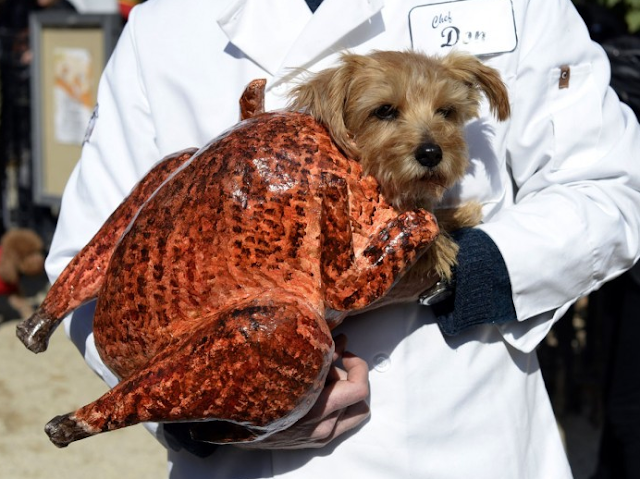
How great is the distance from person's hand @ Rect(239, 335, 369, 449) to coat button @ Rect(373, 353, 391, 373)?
8 centimetres

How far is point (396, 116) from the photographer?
166cm

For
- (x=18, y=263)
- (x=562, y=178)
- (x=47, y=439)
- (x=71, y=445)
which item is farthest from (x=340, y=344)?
(x=18, y=263)

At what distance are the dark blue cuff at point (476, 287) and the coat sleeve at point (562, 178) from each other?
0.07 ft

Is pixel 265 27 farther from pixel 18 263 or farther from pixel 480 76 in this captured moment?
pixel 18 263

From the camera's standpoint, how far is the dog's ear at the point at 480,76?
173cm

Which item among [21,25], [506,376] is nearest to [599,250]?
[506,376]

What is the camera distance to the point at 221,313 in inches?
56.9

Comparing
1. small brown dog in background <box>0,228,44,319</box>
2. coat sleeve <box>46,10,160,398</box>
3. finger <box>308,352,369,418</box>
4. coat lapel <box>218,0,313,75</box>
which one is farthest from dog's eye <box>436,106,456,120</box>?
small brown dog in background <box>0,228,44,319</box>

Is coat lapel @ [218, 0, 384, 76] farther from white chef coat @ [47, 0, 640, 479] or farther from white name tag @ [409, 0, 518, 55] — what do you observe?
white name tag @ [409, 0, 518, 55]

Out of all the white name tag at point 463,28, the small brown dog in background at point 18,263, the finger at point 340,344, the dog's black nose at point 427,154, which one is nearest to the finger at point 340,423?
the finger at point 340,344

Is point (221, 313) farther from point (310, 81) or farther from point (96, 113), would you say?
point (96, 113)

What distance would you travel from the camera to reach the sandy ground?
4.81 metres

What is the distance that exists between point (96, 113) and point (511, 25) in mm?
1037

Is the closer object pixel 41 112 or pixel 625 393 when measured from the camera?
pixel 625 393
